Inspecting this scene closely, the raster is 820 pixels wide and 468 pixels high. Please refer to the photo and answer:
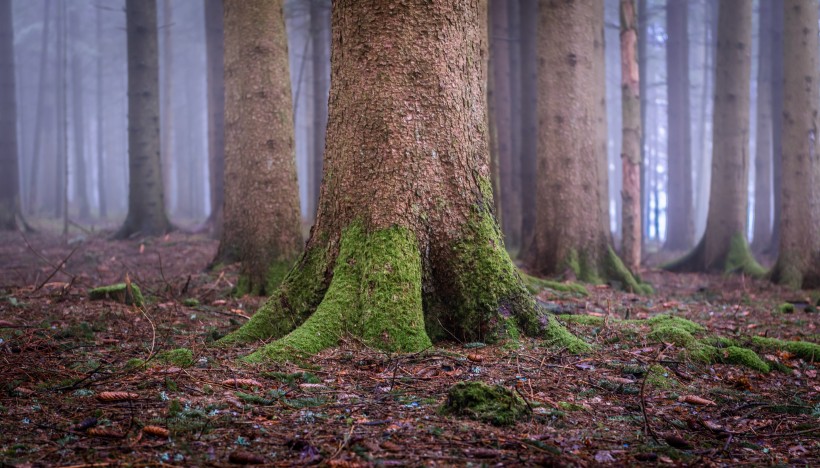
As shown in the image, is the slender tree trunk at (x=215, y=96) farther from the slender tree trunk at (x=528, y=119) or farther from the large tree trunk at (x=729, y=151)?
the large tree trunk at (x=729, y=151)

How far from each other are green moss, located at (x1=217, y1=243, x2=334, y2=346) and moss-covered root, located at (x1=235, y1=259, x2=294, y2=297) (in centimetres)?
290

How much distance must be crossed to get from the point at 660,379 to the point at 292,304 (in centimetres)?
284

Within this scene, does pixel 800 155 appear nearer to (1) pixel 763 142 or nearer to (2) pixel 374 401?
(2) pixel 374 401

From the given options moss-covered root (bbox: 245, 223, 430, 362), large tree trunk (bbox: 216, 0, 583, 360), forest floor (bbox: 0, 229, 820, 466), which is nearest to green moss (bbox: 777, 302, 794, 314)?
forest floor (bbox: 0, 229, 820, 466)

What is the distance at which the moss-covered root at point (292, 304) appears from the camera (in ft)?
16.6

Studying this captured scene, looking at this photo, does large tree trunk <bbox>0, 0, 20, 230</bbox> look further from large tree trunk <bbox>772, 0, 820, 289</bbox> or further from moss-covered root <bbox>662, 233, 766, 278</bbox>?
large tree trunk <bbox>772, 0, 820, 289</bbox>

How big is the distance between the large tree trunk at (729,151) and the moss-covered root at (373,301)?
11.2 meters

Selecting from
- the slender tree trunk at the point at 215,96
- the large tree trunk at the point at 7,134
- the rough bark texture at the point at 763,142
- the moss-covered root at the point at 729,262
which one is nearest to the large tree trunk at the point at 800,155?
the moss-covered root at the point at 729,262

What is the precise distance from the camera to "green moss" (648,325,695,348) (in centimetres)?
535

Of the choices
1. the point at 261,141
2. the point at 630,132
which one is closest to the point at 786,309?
the point at 630,132

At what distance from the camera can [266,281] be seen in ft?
26.7

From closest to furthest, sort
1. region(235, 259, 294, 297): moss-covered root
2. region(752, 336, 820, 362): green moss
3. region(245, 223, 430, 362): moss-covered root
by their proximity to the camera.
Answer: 1. region(245, 223, 430, 362): moss-covered root
2. region(752, 336, 820, 362): green moss
3. region(235, 259, 294, 297): moss-covered root

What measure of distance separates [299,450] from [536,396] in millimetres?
1581

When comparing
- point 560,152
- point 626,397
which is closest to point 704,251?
point 560,152
